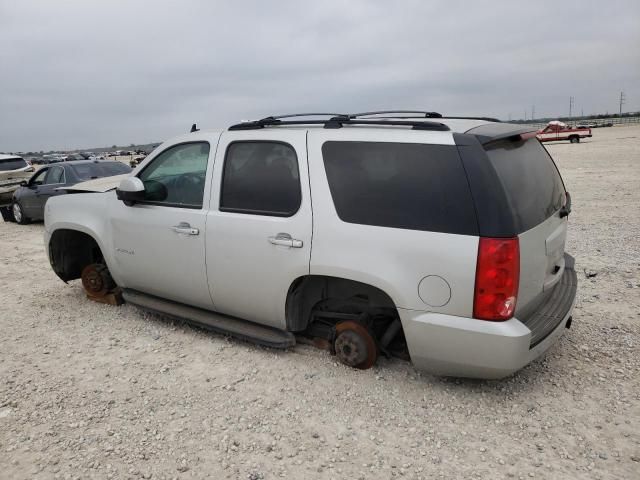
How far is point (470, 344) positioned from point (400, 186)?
104 centimetres

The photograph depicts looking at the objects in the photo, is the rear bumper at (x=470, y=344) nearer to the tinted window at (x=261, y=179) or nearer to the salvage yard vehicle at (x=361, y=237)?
the salvage yard vehicle at (x=361, y=237)

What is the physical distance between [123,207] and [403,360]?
2.84 m

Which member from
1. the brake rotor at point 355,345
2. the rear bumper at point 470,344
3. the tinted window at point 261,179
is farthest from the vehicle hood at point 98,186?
the rear bumper at point 470,344

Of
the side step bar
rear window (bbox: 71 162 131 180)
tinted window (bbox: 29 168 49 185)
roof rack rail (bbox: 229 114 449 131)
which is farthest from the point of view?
tinted window (bbox: 29 168 49 185)

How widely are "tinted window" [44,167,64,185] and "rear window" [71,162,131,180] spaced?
1.39ft

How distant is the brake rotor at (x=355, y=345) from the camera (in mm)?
→ 3436

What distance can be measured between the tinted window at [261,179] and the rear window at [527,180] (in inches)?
53.8

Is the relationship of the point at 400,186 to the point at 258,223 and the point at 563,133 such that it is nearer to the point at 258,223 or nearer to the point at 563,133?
the point at 258,223

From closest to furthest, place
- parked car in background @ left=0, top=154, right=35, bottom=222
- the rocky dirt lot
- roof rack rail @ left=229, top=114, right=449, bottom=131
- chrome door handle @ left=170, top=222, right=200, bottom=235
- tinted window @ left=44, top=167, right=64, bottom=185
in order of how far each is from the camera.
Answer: the rocky dirt lot → roof rack rail @ left=229, top=114, right=449, bottom=131 → chrome door handle @ left=170, top=222, right=200, bottom=235 → tinted window @ left=44, top=167, right=64, bottom=185 → parked car in background @ left=0, top=154, right=35, bottom=222

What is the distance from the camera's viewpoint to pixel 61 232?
203 inches

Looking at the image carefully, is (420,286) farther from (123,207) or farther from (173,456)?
(123,207)

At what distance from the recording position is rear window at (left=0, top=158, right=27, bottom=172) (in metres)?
14.7

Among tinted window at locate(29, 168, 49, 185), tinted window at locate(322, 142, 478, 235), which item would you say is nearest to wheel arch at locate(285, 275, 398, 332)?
tinted window at locate(322, 142, 478, 235)

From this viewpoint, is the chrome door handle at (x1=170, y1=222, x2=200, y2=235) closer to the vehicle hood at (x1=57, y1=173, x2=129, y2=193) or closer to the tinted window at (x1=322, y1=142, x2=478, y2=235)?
the vehicle hood at (x1=57, y1=173, x2=129, y2=193)
